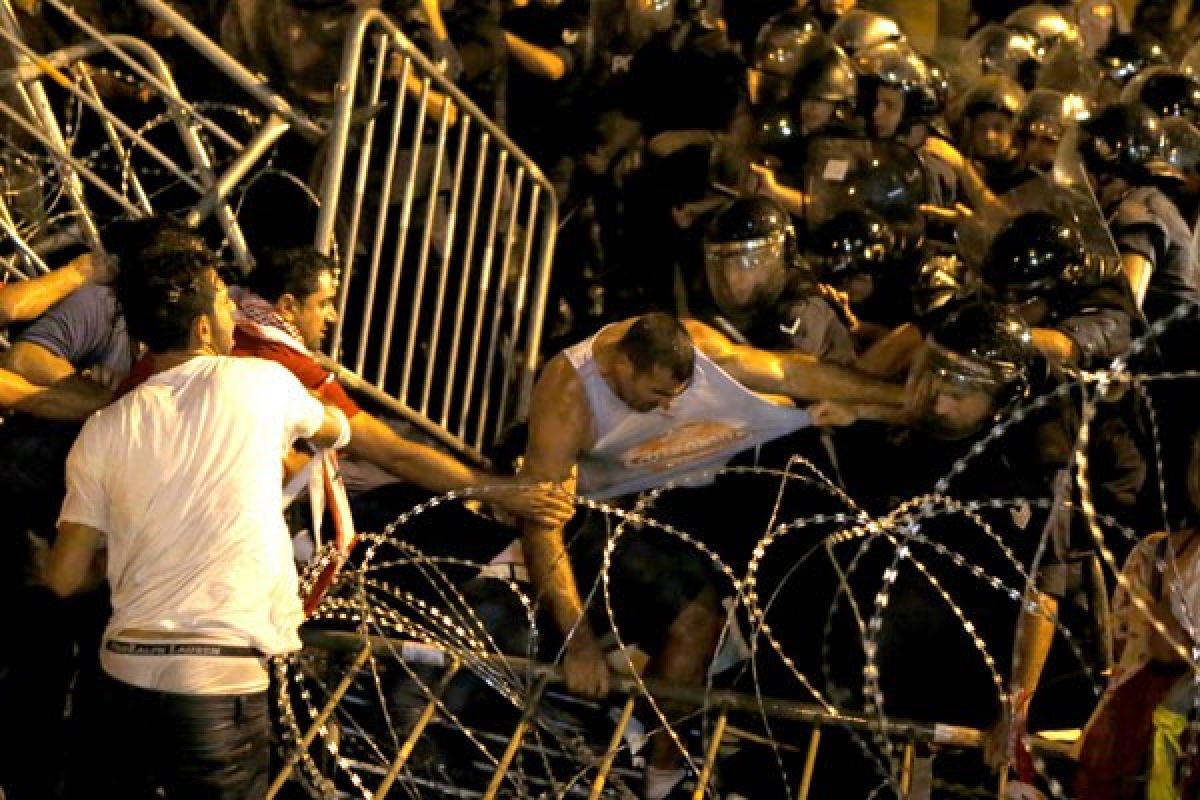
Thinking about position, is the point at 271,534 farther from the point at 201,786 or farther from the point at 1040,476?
the point at 1040,476

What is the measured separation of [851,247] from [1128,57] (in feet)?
13.5

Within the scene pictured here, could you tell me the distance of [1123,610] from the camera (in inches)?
163

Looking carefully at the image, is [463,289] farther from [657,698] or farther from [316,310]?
[657,698]

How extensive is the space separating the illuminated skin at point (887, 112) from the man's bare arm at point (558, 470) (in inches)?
139

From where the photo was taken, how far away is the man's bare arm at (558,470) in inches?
180

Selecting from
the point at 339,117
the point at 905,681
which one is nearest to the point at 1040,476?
the point at 905,681

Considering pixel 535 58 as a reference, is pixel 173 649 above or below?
below

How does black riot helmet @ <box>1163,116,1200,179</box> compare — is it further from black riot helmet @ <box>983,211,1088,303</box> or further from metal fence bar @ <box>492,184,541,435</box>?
metal fence bar @ <box>492,184,541,435</box>

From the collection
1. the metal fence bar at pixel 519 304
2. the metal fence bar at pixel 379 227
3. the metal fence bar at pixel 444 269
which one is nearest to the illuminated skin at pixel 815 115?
the metal fence bar at pixel 519 304

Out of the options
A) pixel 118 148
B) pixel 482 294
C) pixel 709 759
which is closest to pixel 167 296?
pixel 709 759

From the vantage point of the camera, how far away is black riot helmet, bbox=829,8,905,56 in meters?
8.80

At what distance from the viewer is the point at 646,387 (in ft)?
16.0

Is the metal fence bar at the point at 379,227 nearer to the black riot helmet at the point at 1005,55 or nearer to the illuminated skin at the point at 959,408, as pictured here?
the illuminated skin at the point at 959,408

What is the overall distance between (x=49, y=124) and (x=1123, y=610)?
3720 mm
